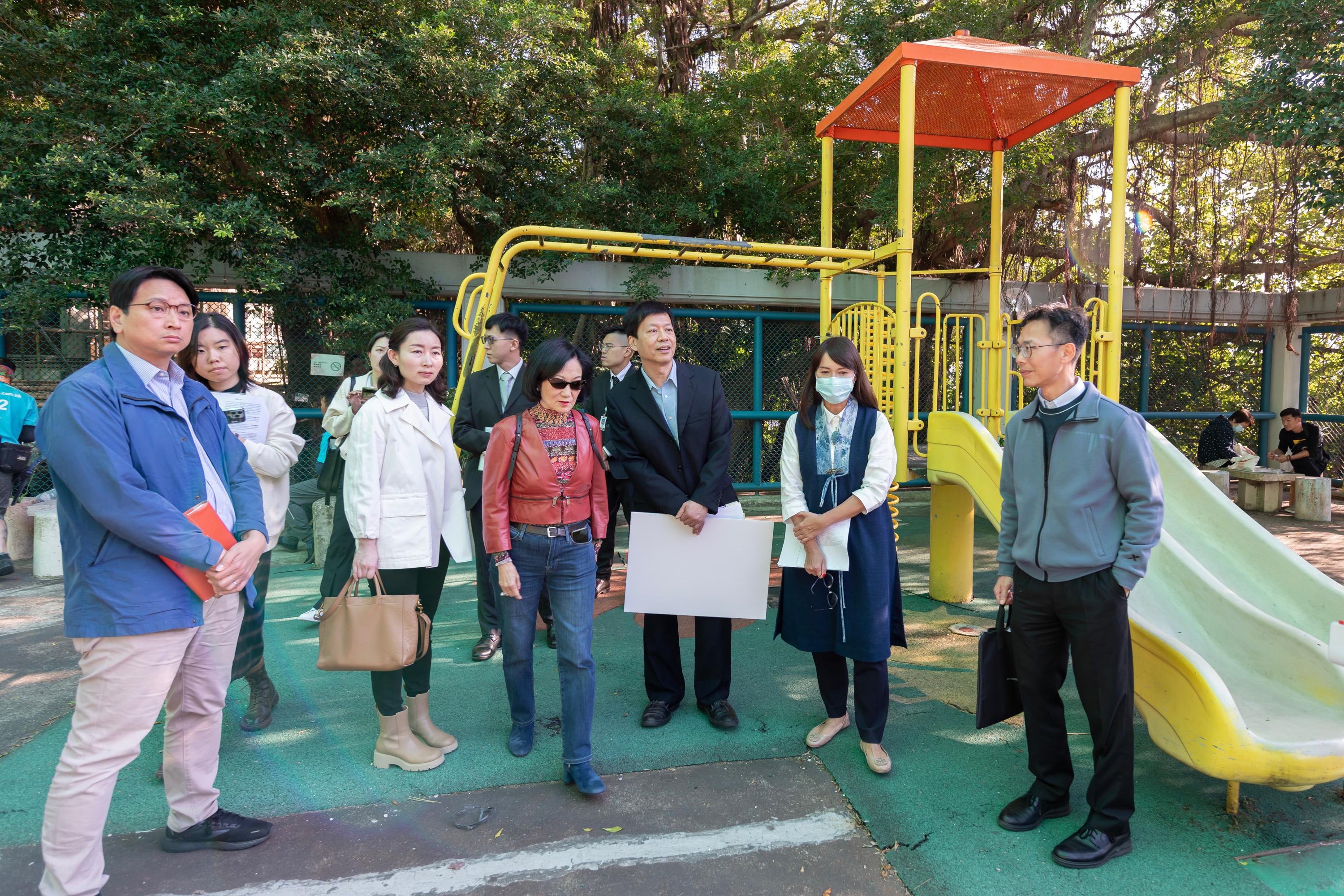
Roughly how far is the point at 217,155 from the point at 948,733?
7.41 meters

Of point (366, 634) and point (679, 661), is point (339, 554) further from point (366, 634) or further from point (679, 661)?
point (679, 661)

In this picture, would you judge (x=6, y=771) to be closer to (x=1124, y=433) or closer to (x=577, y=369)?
(x=577, y=369)

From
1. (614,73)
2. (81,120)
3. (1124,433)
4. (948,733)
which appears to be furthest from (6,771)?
(614,73)

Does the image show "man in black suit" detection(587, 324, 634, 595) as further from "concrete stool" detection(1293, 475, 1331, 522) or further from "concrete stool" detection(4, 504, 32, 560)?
"concrete stool" detection(1293, 475, 1331, 522)

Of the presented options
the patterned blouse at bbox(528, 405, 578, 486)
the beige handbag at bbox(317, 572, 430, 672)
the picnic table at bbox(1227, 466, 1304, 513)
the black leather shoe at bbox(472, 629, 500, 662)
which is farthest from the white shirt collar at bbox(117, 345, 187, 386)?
the picnic table at bbox(1227, 466, 1304, 513)

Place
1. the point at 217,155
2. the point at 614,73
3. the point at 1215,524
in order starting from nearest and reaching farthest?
1. the point at 1215,524
2. the point at 217,155
3. the point at 614,73

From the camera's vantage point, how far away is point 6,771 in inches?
113

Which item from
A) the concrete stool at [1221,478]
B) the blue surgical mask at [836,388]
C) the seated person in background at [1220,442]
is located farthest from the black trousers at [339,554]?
the seated person in background at [1220,442]

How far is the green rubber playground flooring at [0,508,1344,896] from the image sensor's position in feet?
7.64

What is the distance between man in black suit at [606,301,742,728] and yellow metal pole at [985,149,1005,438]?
2.40 meters

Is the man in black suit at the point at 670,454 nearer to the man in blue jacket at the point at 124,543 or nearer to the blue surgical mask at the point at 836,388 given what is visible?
the blue surgical mask at the point at 836,388

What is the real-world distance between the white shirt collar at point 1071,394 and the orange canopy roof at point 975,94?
258 centimetres

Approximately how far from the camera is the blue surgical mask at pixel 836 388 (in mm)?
2945

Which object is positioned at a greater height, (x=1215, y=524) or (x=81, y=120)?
(x=81, y=120)
